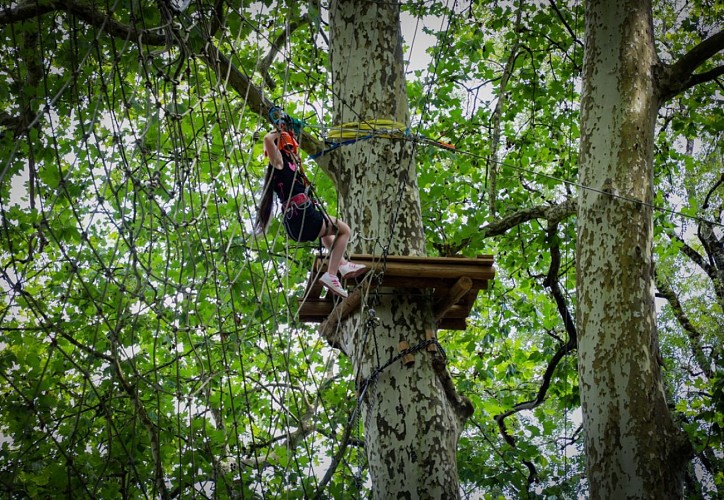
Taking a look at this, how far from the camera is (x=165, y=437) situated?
4598 millimetres

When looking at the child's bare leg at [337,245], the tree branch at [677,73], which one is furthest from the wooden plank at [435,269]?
the tree branch at [677,73]

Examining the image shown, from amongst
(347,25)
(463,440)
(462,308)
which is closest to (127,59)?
(347,25)

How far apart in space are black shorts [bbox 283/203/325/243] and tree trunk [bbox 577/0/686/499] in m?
1.20

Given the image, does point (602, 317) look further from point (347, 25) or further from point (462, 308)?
point (347, 25)

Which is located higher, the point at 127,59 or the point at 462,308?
the point at 127,59

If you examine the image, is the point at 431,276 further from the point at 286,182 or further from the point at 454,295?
the point at 286,182

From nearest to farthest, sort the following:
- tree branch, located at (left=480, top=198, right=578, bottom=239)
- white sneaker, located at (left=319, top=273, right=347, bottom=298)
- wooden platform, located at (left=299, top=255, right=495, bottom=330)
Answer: wooden platform, located at (left=299, top=255, right=495, bottom=330), white sneaker, located at (left=319, top=273, right=347, bottom=298), tree branch, located at (left=480, top=198, right=578, bottom=239)

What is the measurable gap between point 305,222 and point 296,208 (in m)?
0.07

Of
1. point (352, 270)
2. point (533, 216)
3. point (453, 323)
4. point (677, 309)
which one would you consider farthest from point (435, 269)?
point (677, 309)

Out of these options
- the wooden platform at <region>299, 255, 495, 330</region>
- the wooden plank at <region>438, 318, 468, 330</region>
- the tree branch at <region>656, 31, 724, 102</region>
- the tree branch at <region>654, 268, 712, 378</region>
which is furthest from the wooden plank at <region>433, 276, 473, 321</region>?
the tree branch at <region>654, 268, 712, 378</region>

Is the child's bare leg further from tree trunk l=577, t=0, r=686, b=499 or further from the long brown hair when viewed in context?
tree trunk l=577, t=0, r=686, b=499

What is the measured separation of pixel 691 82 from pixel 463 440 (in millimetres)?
3726

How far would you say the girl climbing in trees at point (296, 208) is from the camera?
2.97 meters

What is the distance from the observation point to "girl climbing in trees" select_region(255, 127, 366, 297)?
9.76ft
